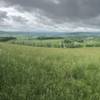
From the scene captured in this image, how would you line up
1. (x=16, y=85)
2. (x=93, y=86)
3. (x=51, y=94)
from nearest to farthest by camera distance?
(x=51, y=94) → (x=16, y=85) → (x=93, y=86)

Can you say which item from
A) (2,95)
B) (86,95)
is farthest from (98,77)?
(2,95)

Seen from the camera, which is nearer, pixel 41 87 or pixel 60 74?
pixel 41 87

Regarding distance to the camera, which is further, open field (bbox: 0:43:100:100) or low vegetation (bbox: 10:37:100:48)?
low vegetation (bbox: 10:37:100:48)

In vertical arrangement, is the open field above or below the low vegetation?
above

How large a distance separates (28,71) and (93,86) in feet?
9.52

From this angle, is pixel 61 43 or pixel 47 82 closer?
pixel 47 82

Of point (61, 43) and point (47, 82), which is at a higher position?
point (47, 82)

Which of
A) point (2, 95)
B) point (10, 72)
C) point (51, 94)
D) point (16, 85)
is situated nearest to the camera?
point (2, 95)

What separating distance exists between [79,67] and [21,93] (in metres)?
5.53

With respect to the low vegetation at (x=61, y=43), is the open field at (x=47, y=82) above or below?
above

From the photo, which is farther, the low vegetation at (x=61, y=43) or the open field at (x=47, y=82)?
the low vegetation at (x=61, y=43)

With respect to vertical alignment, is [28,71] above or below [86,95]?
above

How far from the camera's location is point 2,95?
620 centimetres

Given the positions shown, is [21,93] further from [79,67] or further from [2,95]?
[79,67]
